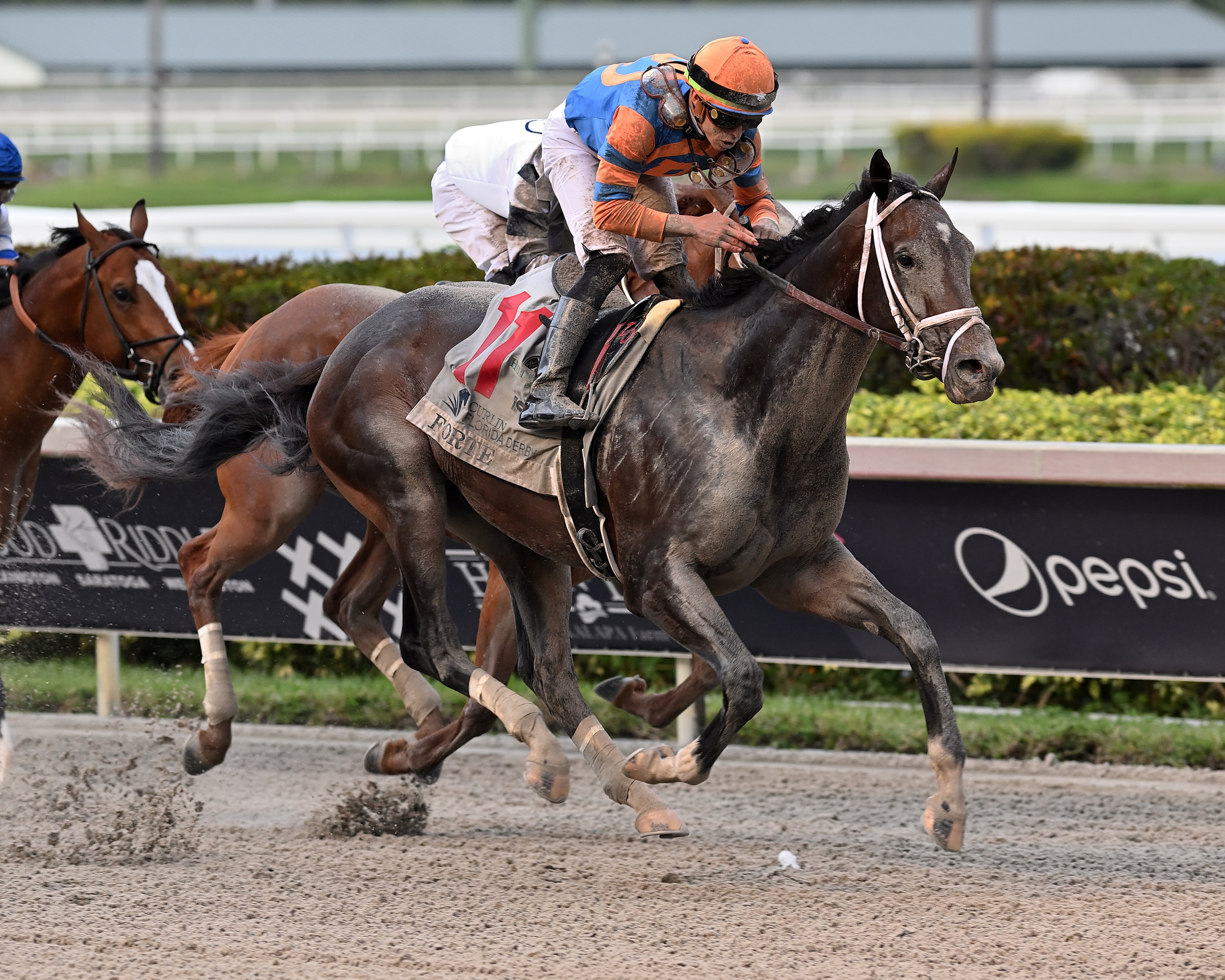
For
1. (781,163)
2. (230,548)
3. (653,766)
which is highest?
(781,163)

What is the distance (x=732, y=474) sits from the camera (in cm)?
406

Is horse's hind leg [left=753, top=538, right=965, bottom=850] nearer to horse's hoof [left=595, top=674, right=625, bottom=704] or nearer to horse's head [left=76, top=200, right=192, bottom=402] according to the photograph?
horse's hoof [left=595, top=674, right=625, bottom=704]

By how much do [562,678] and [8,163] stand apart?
2.87m

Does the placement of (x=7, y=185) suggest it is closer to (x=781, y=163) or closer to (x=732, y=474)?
(x=732, y=474)

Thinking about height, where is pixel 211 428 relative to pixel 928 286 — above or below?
below

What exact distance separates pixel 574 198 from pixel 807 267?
0.82 meters

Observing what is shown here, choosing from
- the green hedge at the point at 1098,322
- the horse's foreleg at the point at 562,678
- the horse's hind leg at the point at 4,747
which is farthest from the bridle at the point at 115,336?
the green hedge at the point at 1098,322

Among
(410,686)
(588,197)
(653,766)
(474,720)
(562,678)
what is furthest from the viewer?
(410,686)

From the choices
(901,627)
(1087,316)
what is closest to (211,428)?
(901,627)

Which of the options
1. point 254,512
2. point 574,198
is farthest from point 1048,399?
point 254,512

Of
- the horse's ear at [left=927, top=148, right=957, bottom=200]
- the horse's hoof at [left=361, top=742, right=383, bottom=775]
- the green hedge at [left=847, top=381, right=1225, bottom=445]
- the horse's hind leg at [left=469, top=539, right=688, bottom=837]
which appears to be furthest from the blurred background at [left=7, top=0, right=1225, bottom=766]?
the horse's ear at [left=927, top=148, right=957, bottom=200]

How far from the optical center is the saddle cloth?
432 centimetres

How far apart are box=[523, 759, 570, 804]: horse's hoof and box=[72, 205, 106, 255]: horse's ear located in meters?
2.69

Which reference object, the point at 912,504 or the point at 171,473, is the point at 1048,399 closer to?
the point at 912,504
